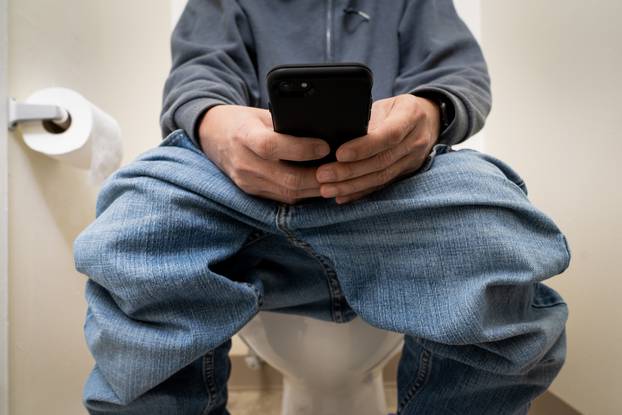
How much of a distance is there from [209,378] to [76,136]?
40 centimetres

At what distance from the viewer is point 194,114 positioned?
41cm

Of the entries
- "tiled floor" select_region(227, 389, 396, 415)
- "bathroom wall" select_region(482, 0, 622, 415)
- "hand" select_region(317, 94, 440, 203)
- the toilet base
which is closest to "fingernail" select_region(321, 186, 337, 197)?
"hand" select_region(317, 94, 440, 203)

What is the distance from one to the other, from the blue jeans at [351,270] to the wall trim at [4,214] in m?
0.22

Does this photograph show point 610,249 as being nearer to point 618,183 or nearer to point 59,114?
point 618,183

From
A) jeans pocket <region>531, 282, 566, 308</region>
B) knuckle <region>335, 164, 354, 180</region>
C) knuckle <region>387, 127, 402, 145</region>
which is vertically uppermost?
knuckle <region>387, 127, 402, 145</region>

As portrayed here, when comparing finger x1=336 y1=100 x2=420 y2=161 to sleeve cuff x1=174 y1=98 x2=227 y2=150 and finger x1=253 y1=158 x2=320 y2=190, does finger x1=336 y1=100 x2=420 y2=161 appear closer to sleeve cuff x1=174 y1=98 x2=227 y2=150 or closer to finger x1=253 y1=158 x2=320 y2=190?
finger x1=253 y1=158 x2=320 y2=190

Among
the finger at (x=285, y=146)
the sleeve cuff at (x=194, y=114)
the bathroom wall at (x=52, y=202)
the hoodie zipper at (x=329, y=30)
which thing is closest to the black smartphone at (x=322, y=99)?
the finger at (x=285, y=146)

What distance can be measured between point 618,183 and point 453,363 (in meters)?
0.33

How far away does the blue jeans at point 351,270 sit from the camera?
312 millimetres

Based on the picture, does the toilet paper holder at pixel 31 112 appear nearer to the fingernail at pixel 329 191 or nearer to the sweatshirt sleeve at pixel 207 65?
the sweatshirt sleeve at pixel 207 65

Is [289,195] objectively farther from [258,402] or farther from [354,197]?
[258,402]

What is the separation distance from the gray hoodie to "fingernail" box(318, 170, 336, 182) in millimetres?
236

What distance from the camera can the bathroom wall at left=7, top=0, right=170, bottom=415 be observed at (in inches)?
20.9

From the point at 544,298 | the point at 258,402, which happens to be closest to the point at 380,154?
the point at 544,298
